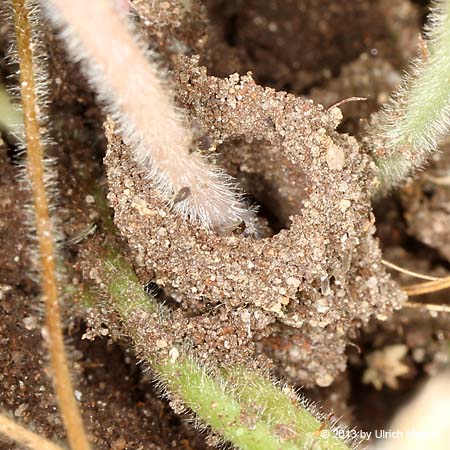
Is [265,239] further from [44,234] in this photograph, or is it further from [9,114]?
[9,114]

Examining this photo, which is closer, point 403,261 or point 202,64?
point 202,64

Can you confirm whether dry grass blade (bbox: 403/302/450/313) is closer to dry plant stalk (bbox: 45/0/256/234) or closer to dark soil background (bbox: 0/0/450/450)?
dark soil background (bbox: 0/0/450/450)

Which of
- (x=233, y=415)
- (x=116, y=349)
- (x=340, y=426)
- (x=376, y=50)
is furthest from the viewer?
(x=376, y=50)

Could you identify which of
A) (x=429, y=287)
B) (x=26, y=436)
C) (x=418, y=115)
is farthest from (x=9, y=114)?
(x=429, y=287)

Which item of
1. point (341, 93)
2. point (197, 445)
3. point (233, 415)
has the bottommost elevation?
point (197, 445)

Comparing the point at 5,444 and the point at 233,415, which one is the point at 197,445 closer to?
the point at 233,415

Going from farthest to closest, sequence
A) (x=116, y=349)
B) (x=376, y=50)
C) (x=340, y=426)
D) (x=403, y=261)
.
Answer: (x=376, y=50), (x=403, y=261), (x=116, y=349), (x=340, y=426)

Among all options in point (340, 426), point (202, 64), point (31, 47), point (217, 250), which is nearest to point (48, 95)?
point (31, 47)

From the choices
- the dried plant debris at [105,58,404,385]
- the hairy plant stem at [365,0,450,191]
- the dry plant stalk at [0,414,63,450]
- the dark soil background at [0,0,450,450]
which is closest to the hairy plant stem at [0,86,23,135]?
the dark soil background at [0,0,450,450]
